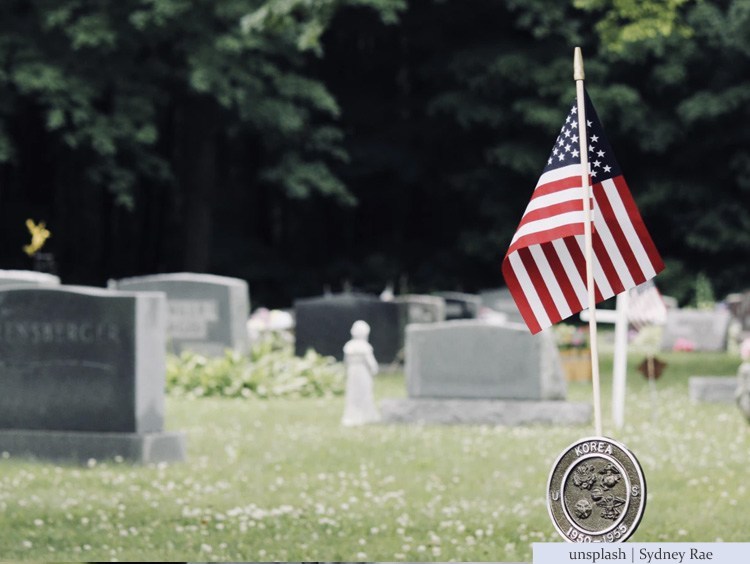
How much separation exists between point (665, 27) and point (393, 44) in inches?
1081

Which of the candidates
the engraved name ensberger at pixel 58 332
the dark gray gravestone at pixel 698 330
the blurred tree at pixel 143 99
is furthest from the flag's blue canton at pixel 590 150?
the blurred tree at pixel 143 99

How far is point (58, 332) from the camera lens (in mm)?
12156

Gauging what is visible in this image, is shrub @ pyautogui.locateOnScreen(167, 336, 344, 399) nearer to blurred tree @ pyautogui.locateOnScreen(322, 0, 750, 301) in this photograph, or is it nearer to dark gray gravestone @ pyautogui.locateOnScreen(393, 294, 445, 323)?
dark gray gravestone @ pyautogui.locateOnScreen(393, 294, 445, 323)

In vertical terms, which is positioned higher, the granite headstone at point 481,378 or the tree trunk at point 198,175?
the tree trunk at point 198,175

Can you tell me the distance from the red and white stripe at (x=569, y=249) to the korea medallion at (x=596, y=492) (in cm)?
97

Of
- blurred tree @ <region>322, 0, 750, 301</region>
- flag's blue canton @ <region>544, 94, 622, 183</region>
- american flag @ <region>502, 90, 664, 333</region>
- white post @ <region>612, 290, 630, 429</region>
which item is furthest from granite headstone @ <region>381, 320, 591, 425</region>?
blurred tree @ <region>322, 0, 750, 301</region>

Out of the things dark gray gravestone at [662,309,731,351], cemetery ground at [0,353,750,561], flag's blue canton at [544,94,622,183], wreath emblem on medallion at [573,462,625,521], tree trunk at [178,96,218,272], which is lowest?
cemetery ground at [0,353,750,561]

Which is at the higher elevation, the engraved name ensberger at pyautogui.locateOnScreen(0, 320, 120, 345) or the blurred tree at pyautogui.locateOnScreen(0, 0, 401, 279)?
the blurred tree at pyautogui.locateOnScreen(0, 0, 401, 279)

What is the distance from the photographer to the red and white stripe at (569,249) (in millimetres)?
6219

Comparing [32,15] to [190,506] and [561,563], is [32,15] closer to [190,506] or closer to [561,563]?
[190,506]

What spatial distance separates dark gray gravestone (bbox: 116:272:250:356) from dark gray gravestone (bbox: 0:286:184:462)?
26.8 ft

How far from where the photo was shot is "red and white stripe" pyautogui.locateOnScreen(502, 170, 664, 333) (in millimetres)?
6219

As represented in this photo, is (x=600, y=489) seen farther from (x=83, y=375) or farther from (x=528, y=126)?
(x=528, y=126)

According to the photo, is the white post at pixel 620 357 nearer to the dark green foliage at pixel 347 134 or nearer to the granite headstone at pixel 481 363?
the granite headstone at pixel 481 363
